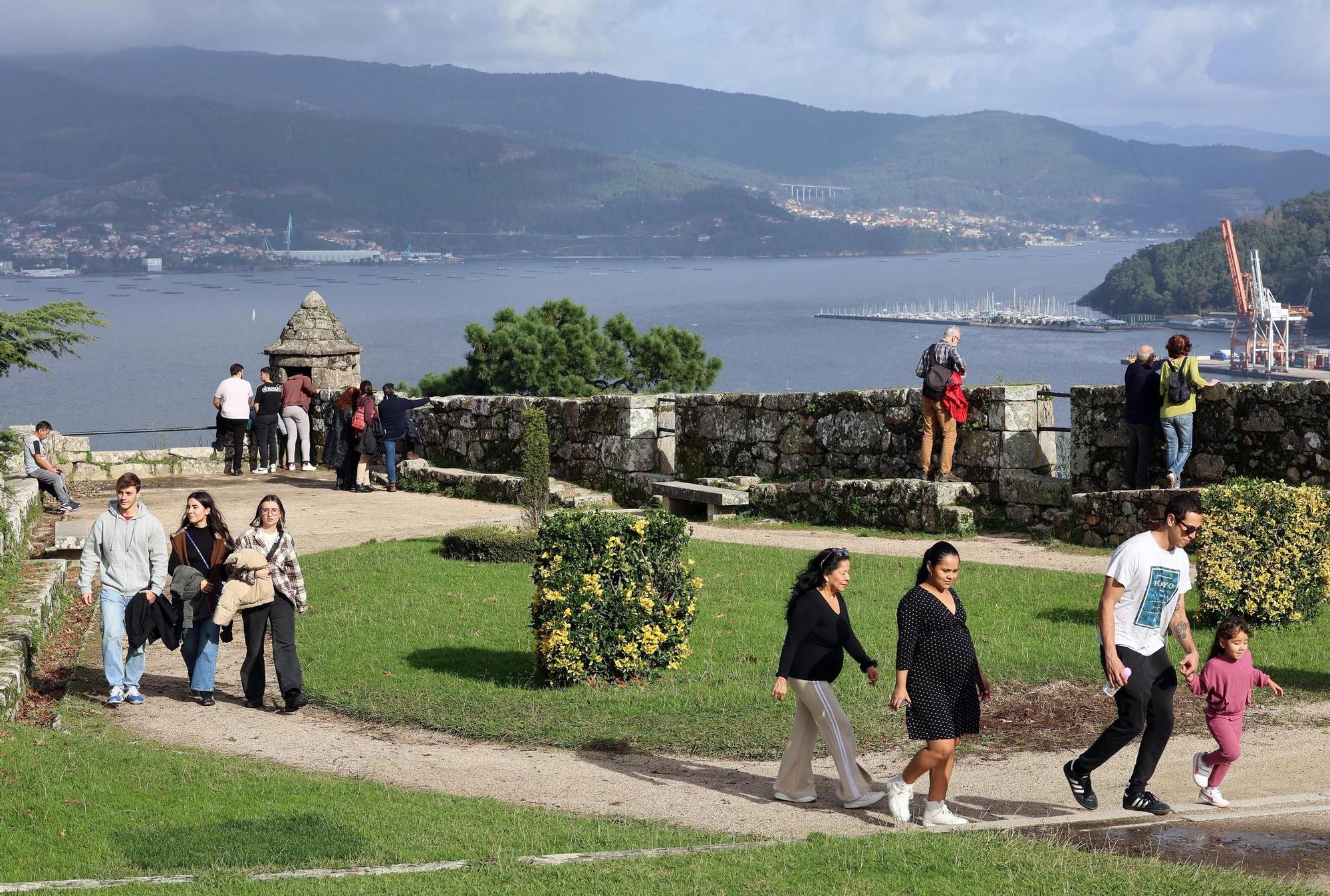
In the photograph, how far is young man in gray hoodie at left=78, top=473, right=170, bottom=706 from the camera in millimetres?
9531

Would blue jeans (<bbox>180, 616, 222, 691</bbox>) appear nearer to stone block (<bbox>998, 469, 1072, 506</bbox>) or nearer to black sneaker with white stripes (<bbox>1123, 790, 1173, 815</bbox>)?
black sneaker with white stripes (<bbox>1123, 790, 1173, 815</bbox>)

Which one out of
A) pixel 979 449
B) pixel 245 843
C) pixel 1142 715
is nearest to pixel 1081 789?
pixel 1142 715

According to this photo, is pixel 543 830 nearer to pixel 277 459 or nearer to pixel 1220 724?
pixel 1220 724

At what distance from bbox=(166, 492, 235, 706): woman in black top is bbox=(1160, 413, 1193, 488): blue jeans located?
9.08 meters

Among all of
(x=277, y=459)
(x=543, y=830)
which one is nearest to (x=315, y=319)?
(x=277, y=459)

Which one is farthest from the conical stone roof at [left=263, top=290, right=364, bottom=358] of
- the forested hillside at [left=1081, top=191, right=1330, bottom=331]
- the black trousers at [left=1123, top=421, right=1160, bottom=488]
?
the forested hillside at [left=1081, top=191, right=1330, bottom=331]

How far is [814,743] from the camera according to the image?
728 cm

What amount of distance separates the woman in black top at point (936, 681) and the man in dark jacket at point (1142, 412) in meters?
7.87

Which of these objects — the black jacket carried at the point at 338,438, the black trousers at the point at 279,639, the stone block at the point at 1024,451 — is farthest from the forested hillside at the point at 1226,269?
the black trousers at the point at 279,639

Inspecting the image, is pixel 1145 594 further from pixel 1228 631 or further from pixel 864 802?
pixel 864 802

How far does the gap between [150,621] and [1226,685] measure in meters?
6.78

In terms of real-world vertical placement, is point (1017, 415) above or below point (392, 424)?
above

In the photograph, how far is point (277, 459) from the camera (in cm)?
2280

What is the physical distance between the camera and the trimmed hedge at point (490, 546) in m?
14.3
